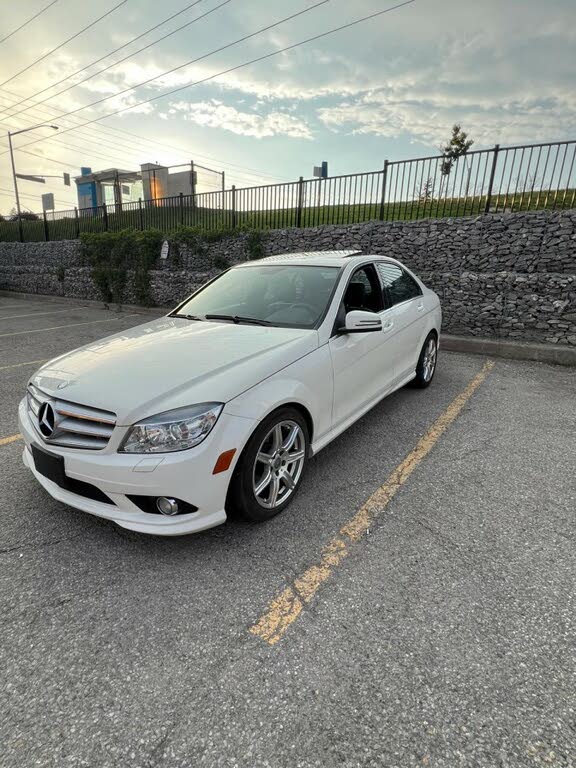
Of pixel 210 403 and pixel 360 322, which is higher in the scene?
pixel 360 322

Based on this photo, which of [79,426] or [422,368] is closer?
[79,426]

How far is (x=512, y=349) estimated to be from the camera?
710 centimetres

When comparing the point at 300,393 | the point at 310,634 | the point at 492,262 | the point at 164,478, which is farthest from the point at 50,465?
the point at 492,262

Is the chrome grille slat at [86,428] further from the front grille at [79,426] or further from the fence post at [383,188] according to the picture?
the fence post at [383,188]

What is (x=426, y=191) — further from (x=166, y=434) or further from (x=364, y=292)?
(x=166, y=434)

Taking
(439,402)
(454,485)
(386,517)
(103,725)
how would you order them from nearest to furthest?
(103,725) → (386,517) → (454,485) → (439,402)

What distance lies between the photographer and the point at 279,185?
11.4 meters

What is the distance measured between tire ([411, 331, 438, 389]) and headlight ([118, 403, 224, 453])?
338cm

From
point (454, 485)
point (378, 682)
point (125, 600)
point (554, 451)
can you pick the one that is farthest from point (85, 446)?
point (554, 451)

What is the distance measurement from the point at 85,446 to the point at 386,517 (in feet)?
6.05

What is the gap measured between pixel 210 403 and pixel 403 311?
272 centimetres

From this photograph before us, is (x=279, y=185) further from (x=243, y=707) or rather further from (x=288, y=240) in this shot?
(x=243, y=707)

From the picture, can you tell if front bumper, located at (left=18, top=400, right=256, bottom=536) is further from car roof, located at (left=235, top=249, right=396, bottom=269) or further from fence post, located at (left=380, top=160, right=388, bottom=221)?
fence post, located at (left=380, top=160, right=388, bottom=221)

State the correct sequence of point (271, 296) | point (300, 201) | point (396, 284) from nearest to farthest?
1. point (271, 296)
2. point (396, 284)
3. point (300, 201)
